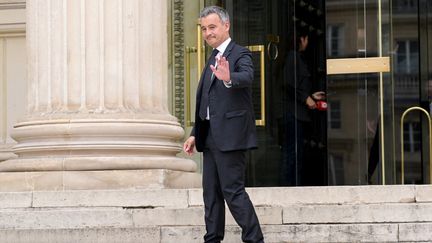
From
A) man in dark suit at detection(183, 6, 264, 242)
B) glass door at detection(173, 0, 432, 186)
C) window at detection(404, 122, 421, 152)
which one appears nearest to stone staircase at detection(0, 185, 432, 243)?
man in dark suit at detection(183, 6, 264, 242)

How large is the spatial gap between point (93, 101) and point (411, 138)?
17.5 feet

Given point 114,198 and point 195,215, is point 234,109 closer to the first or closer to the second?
point 195,215

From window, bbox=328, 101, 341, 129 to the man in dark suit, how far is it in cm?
648

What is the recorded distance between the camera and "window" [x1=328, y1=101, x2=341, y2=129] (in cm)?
1581

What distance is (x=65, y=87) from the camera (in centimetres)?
1157

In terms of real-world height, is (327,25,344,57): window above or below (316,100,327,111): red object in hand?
above

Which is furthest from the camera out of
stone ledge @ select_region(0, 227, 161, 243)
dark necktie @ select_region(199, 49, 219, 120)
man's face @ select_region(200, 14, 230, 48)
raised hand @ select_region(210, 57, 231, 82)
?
stone ledge @ select_region(0, 227, 161, 243)

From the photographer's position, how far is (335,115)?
15.8 meters

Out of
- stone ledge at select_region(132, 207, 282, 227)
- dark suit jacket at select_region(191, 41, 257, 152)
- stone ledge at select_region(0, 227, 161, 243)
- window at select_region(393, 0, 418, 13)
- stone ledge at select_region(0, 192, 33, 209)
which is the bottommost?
stone ledge at select_region(0, 227, 161, 243)

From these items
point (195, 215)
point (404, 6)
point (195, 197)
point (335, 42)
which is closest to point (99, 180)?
point (195, 197)

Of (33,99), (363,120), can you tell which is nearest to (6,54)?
(33,99)

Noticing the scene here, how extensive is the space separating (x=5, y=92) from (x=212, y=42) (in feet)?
20.3

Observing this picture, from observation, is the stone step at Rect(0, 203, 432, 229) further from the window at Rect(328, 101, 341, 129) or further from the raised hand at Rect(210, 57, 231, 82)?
the window at Rect(328, 101, 341, 129)

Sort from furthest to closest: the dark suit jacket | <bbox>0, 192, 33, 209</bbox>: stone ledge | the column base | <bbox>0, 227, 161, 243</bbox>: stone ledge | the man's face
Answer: the column base
<bbox>0, 192, 33, 209</bbox>: stone ledge
<bbox>0, 227, 161, 243</bbox>: stone ledge
the man's face
the dark suit jacket
